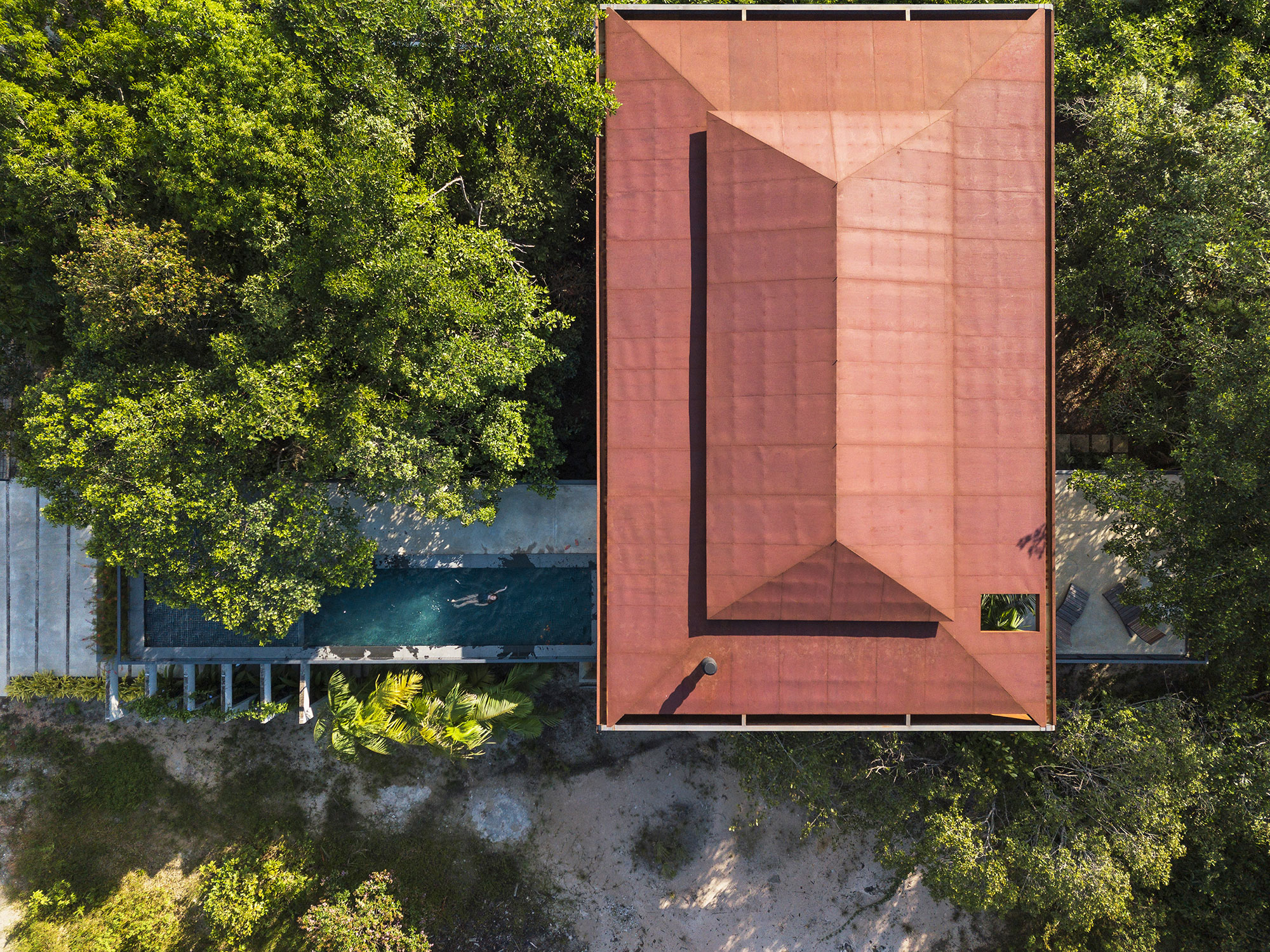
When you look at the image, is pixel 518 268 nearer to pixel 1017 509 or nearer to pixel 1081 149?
pixel 1017 509

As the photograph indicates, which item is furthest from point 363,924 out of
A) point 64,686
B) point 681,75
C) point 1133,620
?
point 681,75

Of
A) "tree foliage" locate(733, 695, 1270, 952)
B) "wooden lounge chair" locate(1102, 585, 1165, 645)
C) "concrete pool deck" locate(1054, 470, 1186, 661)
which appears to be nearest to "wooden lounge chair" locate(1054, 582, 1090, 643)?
"concrete pool deck" locate(1054, 470, 1186, 661)

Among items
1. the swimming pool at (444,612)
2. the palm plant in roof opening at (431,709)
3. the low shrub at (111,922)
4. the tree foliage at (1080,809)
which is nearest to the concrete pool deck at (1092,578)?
the tree foliage at (1080,809)

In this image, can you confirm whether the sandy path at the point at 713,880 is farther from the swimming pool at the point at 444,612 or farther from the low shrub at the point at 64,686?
the low shrub at the point at 64,686

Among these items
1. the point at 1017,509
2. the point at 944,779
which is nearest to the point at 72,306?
the point at 1017,509

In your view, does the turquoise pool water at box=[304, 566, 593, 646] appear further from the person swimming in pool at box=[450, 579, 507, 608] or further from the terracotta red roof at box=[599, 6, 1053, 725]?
the terracotta red roof at box=[599, 6, 1053, 725]

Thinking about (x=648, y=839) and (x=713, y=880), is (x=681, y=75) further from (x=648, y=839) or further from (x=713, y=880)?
(x=713, y=880)
